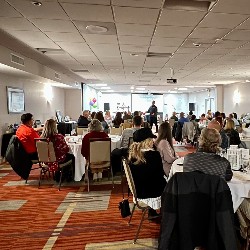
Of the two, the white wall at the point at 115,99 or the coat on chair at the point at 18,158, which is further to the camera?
the white wall at the point at 115,99

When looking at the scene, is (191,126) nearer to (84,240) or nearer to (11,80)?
(11,80)

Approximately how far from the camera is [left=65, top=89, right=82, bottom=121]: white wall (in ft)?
48.6

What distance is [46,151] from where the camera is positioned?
4855 mm

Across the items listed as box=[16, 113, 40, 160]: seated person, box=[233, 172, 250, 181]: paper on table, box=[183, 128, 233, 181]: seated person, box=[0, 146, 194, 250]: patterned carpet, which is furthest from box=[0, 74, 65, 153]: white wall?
box=[233, 172, 250, 181]: paper on table

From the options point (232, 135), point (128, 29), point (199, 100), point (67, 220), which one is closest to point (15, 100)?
point (128, 29)

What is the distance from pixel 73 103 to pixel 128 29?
10.6 meters

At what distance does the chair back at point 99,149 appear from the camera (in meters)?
4.77

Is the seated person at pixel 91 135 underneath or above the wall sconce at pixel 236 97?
underneath

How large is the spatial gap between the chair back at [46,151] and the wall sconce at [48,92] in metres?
6.87

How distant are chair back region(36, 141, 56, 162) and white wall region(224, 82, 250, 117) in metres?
12.0

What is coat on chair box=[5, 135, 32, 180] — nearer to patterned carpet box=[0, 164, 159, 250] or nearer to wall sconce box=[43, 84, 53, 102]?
patterned carpet box=[0, 164, 159, 250]

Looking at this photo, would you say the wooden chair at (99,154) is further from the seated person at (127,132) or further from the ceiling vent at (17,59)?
the ceiling vent at (17,59)

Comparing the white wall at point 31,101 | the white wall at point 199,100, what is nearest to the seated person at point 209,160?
the white wall at point 31,101

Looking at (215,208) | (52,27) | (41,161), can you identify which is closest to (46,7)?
(52,27)
